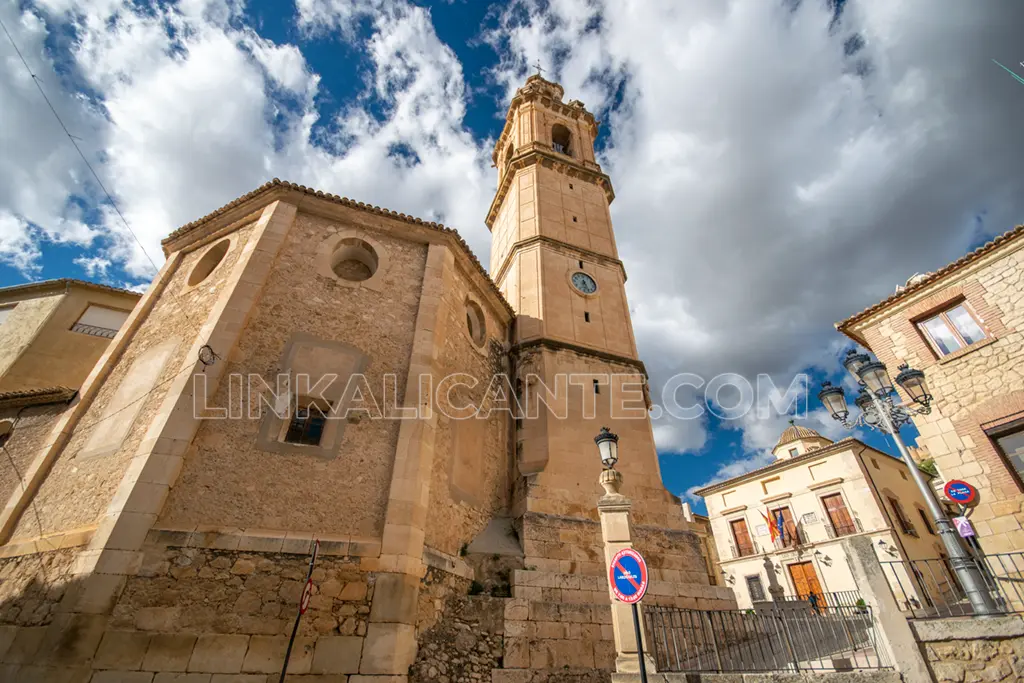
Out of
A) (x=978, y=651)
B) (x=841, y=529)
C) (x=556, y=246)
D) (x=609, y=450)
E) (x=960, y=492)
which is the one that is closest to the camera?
(x=978, y=651)

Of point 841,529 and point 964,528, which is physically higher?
point 841,529

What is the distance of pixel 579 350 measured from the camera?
12.5 metres

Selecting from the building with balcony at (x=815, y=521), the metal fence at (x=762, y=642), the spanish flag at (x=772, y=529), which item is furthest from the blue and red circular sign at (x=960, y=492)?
the spanish flag at (x=772, y=529)

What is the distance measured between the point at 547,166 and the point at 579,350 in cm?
906

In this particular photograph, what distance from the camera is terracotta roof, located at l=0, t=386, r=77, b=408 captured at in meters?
8.90

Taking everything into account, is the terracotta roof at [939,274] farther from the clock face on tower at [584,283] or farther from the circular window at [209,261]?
the circular window at [209,261]

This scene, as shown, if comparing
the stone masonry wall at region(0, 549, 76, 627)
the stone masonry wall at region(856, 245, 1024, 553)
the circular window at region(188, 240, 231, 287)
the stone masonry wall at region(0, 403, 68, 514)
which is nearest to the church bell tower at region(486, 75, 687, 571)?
the stone masonry wall at region(856, 245, 1024, 553)

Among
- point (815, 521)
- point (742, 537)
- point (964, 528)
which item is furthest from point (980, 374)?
point (742, 537)

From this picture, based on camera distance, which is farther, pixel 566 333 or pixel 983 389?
pixel 566 333

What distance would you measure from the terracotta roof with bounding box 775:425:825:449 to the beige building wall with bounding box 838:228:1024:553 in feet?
68.0

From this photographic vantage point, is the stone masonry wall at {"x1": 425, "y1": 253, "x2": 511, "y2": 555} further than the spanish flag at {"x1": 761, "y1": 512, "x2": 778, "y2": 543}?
No

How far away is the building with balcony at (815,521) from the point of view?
1958 centimetres

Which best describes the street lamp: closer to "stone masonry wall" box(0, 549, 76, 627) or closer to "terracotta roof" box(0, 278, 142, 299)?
"stone masonry wall" box(0, 549, 76, 627)

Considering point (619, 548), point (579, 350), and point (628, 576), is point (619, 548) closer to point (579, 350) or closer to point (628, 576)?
point (628, 576)
